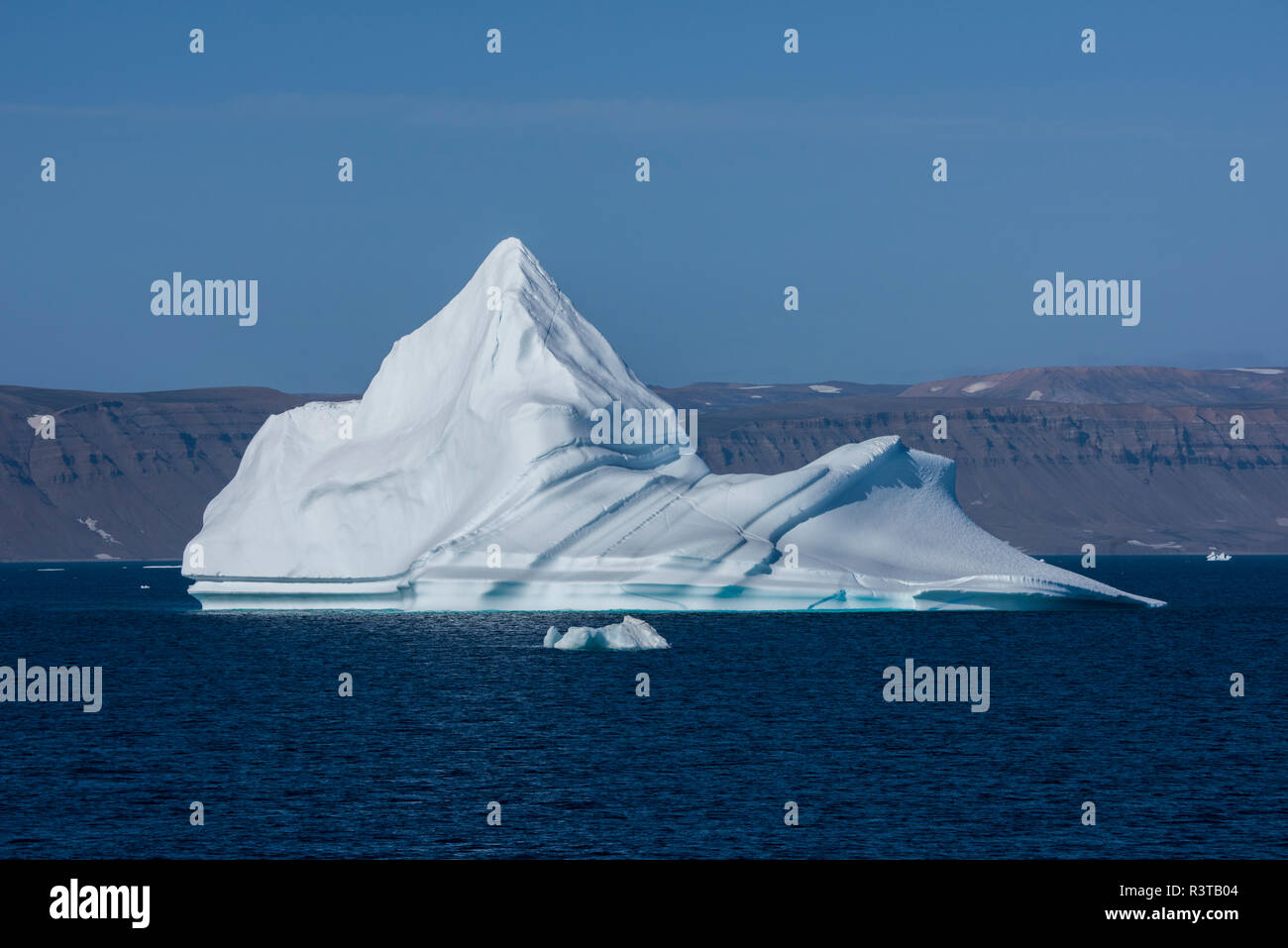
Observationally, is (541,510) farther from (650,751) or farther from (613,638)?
(650,751)

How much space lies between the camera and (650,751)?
2781 centimetres

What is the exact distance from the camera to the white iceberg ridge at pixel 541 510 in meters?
47.9

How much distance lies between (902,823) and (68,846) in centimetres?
1037

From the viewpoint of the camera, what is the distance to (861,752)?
27.8 metres

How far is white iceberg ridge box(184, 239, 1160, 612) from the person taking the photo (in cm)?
4788

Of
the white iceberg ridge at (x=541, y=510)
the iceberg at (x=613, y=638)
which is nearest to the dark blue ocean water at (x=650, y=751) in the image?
the iceberg at (x=613, y=638)

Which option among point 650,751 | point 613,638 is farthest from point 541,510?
point 650,751

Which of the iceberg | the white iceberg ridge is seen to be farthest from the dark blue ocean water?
the white iceberg ridge

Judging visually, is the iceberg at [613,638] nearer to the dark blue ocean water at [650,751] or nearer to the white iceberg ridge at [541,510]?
the dark blue ocean water at [650,751]

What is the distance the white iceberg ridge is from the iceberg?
2.02 meters
